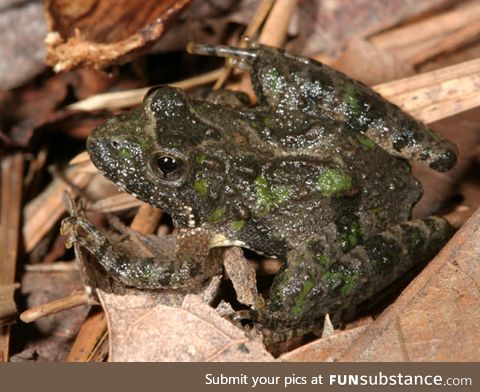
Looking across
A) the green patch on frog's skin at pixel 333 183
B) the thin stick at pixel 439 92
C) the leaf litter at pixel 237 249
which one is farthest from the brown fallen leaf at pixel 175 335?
the thin stick at pixel 439 92

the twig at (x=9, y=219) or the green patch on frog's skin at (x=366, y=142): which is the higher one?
the green patch on frog's skin at (x=366, y=142)

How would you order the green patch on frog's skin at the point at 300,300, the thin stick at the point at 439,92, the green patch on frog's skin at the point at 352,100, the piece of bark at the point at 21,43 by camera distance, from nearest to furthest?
1. the green patch on frog's skin at the point at 300,300
2. the green patch on frog's skin at the point at 352,100
3. the thin stick at the point at 439,92
4. the piece of bark at the point at 21,43

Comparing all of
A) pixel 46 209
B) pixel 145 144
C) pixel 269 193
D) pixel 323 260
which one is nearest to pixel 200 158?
pixel 145 144

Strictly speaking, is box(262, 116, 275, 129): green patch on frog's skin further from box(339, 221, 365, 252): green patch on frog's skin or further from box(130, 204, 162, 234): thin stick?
box(130, 204, 162, 234): thin stick

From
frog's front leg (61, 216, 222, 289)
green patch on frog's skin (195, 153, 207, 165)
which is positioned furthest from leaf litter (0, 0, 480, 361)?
green patch on frog's skin (195, 153, 207, 165)

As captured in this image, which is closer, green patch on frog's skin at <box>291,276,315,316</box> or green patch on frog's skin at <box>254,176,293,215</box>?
green patch on frog's skin at <box>291,276,315,316</box>

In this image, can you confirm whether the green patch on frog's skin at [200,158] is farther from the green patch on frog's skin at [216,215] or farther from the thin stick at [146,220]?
the thin stick at [146,220]
